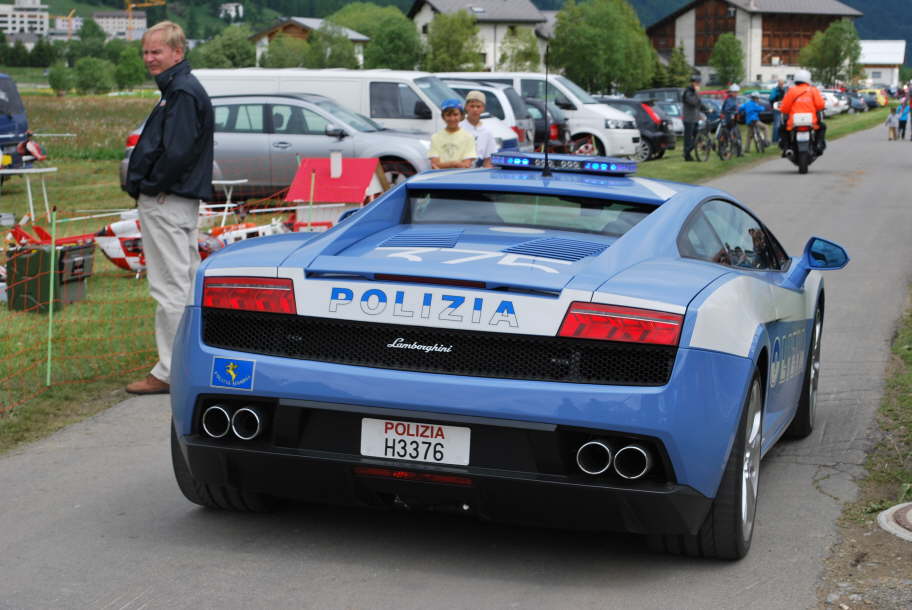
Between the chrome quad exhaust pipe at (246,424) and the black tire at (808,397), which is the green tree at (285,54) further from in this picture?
the chrome quad exhaust pipe at (246,424)

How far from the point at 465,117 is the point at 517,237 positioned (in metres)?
7.94

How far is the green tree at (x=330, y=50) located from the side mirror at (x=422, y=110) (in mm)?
114034

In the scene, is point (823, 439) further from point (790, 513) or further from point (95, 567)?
point (95, 567)

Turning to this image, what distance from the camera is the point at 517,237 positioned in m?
5.21

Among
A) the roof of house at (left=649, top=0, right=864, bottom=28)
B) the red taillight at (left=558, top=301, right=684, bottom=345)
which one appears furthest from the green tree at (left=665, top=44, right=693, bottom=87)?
the red taillight at (left=558, top=301, right=684, bottom=345)

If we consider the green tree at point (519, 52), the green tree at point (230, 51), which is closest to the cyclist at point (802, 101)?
the green tree at point (519, 52)

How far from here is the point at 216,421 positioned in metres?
4.73

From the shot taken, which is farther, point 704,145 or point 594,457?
point 704,145

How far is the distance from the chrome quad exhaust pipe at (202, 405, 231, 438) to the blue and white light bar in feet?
5.98

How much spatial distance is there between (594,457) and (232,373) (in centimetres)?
123

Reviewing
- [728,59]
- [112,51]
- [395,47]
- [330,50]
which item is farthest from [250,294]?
[112,51]

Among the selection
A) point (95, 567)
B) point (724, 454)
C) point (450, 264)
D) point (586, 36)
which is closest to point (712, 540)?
point (724, 454)

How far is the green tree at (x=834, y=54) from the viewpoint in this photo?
157 meters

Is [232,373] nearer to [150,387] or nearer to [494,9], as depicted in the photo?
[150,387]
